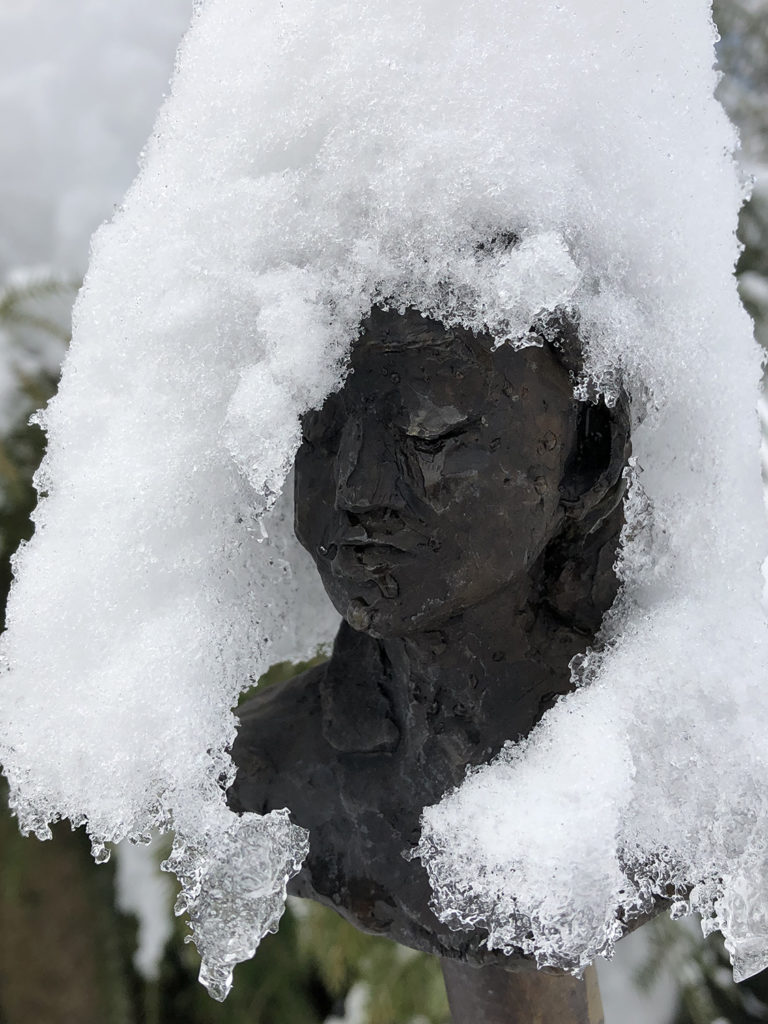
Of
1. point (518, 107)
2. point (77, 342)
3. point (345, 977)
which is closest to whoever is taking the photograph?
point (518, 107)

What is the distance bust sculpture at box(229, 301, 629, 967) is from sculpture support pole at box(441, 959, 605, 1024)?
9cm

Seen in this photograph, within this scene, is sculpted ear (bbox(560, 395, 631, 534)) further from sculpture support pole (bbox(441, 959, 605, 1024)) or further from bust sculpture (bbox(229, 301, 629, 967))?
sculpture support pole (bbox(441, 959, 605, 1024))

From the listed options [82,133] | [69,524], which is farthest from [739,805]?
[82,133]

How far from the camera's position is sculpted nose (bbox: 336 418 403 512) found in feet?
2.02

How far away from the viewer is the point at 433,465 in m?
0.62

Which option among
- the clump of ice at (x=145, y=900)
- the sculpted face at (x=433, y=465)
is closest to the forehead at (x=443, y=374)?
the sculpted face at (x=433, y=465)

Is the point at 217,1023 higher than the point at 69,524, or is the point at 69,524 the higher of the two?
the point at 69,524

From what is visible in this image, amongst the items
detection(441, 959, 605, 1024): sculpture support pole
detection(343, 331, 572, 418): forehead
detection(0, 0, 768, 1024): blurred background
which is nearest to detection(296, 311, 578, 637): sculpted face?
detection(343, 331, 572, 418): forehead

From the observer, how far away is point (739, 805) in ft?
2.10

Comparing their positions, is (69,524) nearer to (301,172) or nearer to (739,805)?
(301,172)

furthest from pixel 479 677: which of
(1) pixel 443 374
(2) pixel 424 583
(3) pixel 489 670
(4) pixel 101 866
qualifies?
(4) pixel 101 866

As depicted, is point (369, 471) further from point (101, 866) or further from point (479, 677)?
point (101, 866)

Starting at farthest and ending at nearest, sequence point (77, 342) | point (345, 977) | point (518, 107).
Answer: point (345, 977)
point (77, 342)
point (518, 107)

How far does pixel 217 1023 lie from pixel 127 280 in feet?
4.96
